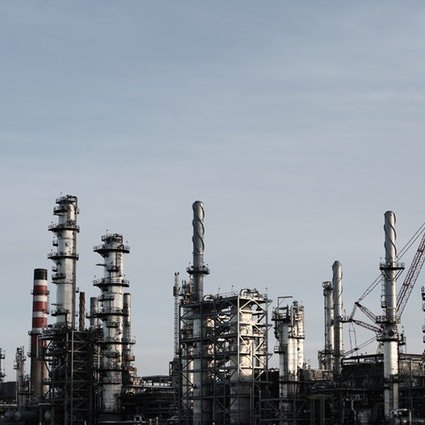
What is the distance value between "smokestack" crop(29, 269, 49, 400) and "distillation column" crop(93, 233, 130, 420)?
24454 mm

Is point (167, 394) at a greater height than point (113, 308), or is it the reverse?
point (113, 308)

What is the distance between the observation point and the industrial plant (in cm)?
12219

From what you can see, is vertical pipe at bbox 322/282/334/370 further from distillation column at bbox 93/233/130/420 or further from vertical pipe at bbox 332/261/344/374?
distillation column at bbox 93/233/130/420

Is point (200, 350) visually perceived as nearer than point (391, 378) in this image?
No

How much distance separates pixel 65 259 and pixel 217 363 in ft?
109

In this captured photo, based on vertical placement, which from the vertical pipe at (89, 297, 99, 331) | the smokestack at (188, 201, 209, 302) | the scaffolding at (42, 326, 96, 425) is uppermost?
the smokestack at (188, 201, 209, 302)

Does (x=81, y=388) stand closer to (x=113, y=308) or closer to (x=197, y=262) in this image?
(x=113, y=308)

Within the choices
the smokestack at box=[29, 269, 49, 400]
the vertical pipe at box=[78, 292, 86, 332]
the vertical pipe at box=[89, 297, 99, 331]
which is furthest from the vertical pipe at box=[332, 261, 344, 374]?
the smokestack at box=[29, 269, 49, 400]

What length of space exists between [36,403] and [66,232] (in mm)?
26995

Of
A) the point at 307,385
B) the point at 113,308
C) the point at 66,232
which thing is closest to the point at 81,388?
A: the point at 113,308

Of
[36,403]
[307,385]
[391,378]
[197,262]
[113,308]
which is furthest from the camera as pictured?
[36,403]

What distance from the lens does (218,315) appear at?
12938 centimetres

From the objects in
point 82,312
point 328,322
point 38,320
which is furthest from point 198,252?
point 38,320

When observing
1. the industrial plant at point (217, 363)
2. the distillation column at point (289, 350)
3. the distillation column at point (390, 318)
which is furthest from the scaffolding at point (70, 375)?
the distillation column at point (390, 318)
